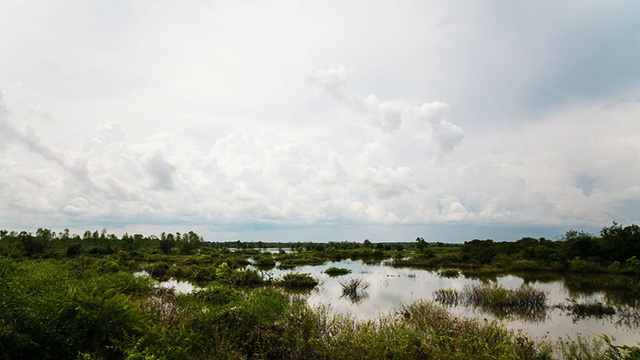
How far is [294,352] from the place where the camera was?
10.3 meters

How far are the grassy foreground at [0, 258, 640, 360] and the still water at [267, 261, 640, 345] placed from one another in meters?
3.63

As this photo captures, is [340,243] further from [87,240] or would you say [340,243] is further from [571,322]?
[571,322]

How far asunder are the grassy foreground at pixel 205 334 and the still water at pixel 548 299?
3.63 meters

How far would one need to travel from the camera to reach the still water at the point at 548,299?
59.4 feet

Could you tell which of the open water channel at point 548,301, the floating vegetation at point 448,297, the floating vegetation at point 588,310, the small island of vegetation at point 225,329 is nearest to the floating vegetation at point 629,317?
the open water channel at point 548,301

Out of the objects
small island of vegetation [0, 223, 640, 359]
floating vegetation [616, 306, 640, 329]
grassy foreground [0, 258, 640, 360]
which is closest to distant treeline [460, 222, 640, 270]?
floating vegetation [616, 306, 640, 329]

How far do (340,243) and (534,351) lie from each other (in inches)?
4478

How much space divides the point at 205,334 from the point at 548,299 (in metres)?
25.2

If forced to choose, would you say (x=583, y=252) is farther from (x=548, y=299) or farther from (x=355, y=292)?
(x=355, y=292)

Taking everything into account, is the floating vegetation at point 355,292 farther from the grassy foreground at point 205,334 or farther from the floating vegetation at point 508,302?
the grassy foreground at point 205,334

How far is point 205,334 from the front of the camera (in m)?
10.9

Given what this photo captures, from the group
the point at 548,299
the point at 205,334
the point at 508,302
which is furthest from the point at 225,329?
the point at 548,299

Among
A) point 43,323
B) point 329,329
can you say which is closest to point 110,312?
point 43,323

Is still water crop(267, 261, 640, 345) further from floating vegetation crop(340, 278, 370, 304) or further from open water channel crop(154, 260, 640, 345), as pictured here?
floating vegetation crop(340, 278, 370, 304)
